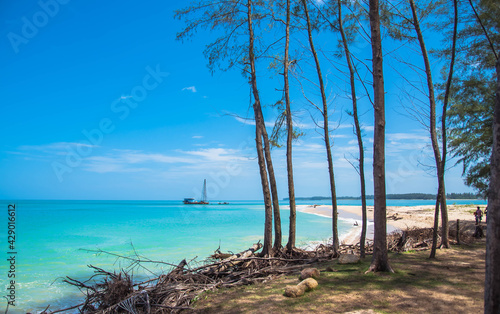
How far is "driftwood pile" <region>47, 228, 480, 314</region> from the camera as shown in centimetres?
522

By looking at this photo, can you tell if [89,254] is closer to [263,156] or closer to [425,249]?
[263,156]

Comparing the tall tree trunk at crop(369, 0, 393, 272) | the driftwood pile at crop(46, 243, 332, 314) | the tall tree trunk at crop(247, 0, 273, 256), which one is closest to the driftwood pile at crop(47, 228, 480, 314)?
the driftwood pile at crop(46, 243, 332, 314)

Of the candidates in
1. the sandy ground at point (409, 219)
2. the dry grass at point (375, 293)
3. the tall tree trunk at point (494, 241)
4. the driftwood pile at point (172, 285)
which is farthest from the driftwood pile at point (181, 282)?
the sandy ground at point (409, 219)

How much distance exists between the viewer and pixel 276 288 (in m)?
5.76

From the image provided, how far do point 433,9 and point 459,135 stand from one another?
328 inches

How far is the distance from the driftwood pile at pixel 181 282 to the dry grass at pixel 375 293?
1.28ft

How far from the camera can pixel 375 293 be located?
15.9ft

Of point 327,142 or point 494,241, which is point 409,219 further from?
point 494,241

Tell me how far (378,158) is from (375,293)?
263 centimetres

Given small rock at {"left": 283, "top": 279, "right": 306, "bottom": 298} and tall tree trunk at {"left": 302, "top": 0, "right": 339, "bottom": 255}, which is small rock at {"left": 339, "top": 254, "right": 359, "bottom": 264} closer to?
tall tree trunk at {"left": 302, "top": 0, "right": 339, "bottom": 255}

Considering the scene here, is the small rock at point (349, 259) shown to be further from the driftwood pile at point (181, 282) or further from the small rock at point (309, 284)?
the small rock at point (309, 284)

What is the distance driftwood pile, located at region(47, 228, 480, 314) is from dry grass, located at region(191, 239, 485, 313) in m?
0.39

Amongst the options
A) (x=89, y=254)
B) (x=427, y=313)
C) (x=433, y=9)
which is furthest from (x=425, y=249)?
(x=89, y=254)

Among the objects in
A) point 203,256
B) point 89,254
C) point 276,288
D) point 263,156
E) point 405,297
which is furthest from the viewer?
point 89,254
